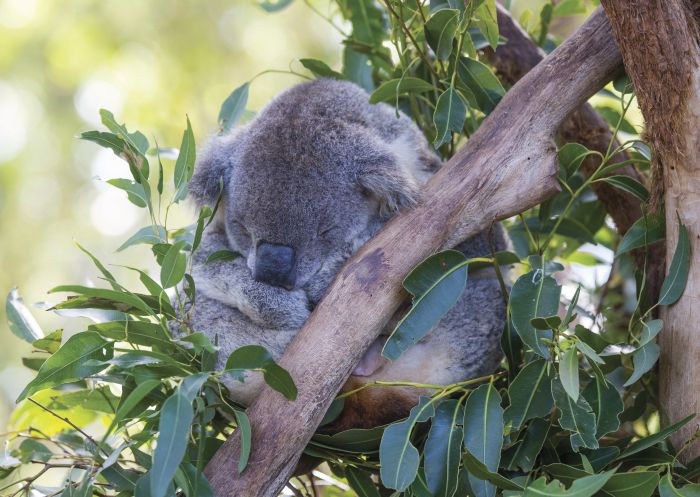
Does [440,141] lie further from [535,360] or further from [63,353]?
[63,353]

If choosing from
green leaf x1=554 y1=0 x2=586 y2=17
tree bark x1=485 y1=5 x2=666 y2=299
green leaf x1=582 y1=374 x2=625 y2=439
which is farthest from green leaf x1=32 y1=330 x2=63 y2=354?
green leaf x1=554 y1=0 x2=586 y2=17

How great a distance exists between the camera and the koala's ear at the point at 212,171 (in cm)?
244

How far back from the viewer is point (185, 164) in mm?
1931

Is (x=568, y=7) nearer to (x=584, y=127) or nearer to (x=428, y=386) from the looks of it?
(x=584, y=127)

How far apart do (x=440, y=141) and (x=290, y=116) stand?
52 cm

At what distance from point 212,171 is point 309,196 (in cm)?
43

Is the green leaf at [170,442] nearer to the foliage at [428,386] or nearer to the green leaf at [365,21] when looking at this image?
the foliage at [428,386]

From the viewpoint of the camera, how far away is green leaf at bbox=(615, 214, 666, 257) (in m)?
2.05

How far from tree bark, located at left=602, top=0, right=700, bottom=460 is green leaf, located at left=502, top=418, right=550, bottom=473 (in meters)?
0.36

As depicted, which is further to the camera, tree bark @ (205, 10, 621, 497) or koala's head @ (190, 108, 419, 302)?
koala's head @ (190, 108, 419, 302)

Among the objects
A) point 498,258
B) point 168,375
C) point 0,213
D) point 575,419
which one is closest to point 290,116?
point 498,258

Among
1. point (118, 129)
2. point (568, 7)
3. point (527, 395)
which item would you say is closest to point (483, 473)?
point (527, 395)

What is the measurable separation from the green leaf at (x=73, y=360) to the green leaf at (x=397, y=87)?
3.24 feet

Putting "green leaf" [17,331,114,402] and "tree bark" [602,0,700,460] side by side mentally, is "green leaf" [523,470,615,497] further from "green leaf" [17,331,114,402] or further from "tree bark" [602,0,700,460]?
"green leaf" [17,331,114,402]
